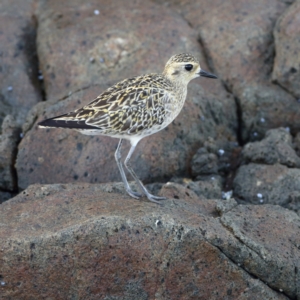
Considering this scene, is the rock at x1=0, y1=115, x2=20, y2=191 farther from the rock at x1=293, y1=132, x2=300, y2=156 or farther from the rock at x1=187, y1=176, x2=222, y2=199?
the rock at x1=293, y1=132, x2=300, y2=156

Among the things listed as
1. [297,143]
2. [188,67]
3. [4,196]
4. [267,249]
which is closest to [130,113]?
[188,67]

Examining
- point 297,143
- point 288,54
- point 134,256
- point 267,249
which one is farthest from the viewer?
point 288,54

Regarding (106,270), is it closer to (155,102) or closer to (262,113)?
(155,102)

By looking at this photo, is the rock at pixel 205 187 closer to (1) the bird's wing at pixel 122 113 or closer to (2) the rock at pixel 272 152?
(2) the rock at pixel 272 152

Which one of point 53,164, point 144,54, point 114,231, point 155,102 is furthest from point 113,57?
point 114,231

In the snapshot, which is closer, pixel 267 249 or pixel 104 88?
pixel 267 249

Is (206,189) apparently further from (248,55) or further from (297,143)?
(248,55)

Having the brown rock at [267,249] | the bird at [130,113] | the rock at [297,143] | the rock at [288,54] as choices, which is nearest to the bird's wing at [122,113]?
the bird at [130,113]

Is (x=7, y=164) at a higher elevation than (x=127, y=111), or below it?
below
